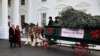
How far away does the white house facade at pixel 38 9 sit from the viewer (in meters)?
28.3

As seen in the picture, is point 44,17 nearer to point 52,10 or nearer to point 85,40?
point 52,10

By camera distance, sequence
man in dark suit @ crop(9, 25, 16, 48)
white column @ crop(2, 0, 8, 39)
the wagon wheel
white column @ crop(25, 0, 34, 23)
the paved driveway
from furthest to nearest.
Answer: white column @ crop(25, 0, 34, 23) < white column @ crop(2, 0, 8, 39) < man in dark suit @ crop(9, 25, 16, 48) < the paved driveway < the wagon wheel

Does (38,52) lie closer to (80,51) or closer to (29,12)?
(80,51)

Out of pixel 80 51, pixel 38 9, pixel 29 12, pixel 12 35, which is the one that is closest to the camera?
pixel 80 51

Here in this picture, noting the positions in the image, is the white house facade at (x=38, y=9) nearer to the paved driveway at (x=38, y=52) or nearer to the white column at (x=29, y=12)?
the white column at (x=29, y=12)

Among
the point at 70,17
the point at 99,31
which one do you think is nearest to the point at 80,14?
the point at 70,17

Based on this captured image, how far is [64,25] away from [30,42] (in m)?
6.31

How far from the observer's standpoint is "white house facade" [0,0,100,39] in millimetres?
28344

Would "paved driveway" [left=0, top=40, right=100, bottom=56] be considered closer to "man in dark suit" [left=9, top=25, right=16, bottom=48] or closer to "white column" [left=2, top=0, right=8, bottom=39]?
"man in dark suit" [left=9, top=25, right=16, bottom=48]

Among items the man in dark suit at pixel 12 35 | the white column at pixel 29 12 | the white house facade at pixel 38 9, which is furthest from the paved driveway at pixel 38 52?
the white column at pixel 29 12

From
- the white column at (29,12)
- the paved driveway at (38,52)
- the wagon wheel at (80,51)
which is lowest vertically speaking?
the paved driveway at (38,52)

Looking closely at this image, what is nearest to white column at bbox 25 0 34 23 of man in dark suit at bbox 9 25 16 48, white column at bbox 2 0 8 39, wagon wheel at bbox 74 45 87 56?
white column at bbox 2 0 8 39

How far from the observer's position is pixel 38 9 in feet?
112

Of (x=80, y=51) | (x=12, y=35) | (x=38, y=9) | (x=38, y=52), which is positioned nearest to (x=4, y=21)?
(x=38, y=9)
